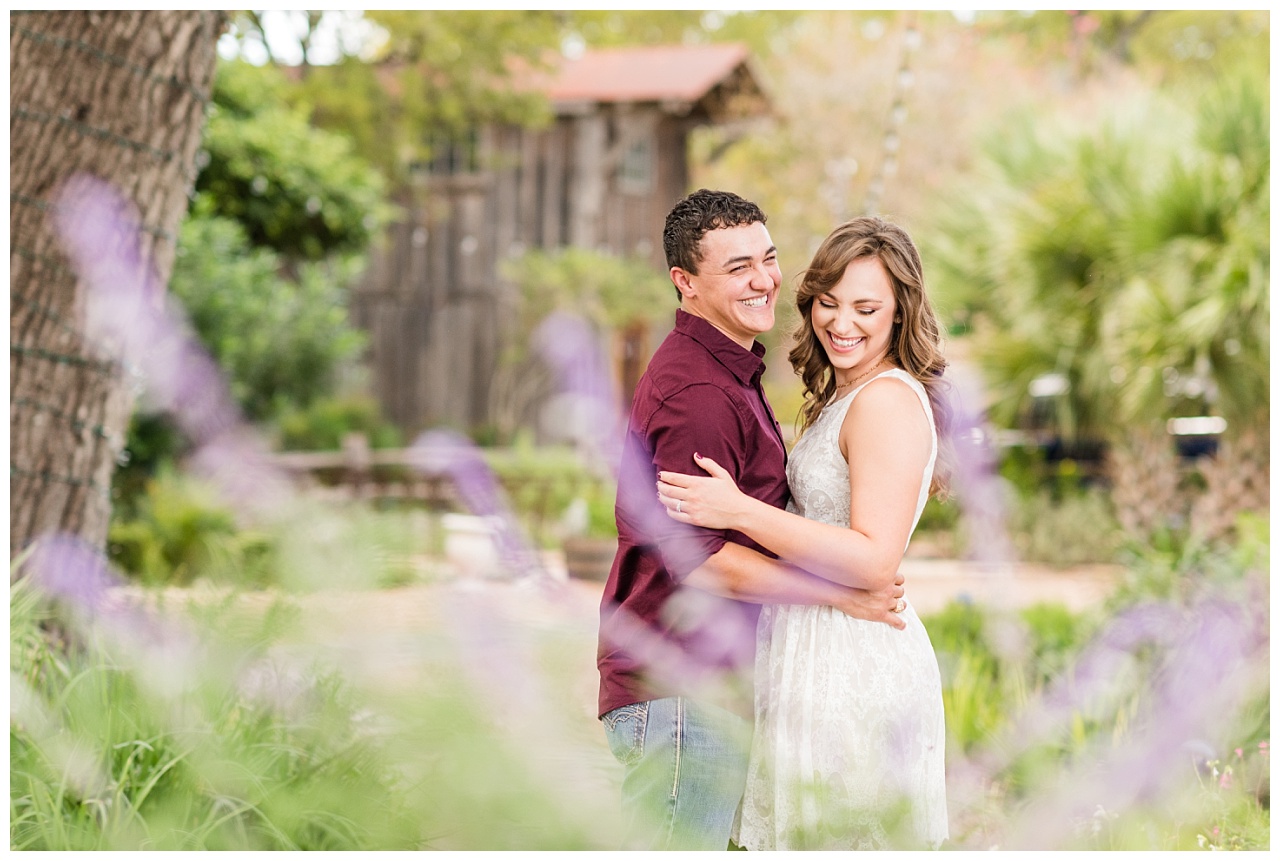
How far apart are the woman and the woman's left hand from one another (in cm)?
24

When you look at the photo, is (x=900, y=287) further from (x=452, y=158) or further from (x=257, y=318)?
(x=452, y=158)

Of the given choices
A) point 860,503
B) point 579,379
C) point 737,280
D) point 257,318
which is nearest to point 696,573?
point 860,503

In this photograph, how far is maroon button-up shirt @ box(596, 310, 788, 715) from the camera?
6.77 ft

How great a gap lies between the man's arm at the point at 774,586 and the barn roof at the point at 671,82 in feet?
45.5

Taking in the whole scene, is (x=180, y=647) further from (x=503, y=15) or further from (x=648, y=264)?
(x=648, y=264)

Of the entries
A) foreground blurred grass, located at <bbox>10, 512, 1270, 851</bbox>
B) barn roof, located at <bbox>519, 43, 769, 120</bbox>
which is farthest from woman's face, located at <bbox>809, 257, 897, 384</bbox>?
barn roof, located at <bbox>519, 43, 769, 120</bbox>

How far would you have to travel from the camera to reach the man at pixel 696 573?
2.08 m

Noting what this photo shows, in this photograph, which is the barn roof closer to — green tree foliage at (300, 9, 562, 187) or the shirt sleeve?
green tree foliage at (300, 9, 562, 187)

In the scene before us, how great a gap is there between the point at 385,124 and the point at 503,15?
204 cm

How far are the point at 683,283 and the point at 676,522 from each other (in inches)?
19.2

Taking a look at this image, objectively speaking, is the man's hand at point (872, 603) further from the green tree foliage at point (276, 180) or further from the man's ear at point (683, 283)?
the green tree foliage at point (276, 180)

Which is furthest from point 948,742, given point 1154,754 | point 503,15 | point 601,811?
point 503,15

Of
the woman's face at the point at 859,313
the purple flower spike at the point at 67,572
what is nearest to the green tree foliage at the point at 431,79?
the purple flower spike at the point at 67,572

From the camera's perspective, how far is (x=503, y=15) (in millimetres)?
13148
